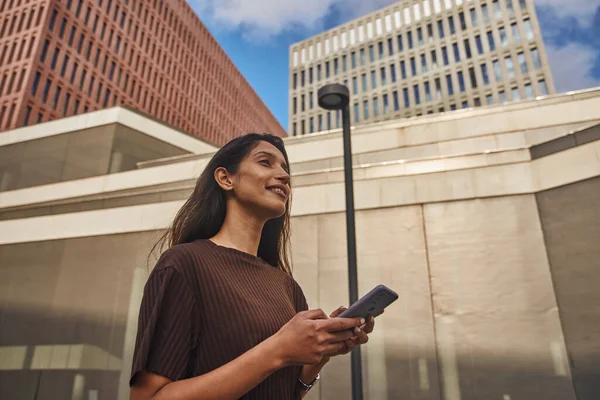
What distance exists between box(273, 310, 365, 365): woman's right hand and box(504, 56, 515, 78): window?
54258 millimetres

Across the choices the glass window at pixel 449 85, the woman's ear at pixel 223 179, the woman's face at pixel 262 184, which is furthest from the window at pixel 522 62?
the woman's ear at pixel 223 179

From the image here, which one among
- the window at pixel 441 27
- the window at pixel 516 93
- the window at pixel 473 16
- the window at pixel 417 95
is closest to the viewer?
the window at pixel 516 93

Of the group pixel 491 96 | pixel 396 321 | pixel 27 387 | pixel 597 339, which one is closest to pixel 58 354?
pixel 27 387

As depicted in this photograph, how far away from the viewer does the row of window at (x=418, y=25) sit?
170 feet

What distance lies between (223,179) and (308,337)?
1102mm

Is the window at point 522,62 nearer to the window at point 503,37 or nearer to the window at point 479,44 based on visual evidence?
the window at point 503,37

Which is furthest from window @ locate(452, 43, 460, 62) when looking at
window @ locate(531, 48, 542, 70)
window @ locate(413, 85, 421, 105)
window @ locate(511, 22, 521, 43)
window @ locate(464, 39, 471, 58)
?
window @ locate(531, 48, 542, 70)

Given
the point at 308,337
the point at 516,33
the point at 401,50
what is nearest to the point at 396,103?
the point at 401,50

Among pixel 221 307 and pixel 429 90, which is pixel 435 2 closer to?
pixel 429 90

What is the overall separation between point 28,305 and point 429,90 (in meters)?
51.1

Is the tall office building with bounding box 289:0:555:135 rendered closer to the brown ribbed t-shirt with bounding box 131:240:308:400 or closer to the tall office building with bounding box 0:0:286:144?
the tall office building with bounding box 0:0:286:144

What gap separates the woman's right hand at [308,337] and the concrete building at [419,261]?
25.6 feet

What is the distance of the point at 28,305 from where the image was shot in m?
11.9

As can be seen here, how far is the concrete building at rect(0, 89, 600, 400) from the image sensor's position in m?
8.01
